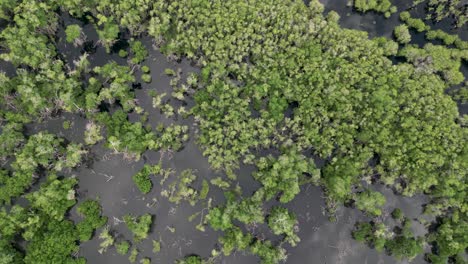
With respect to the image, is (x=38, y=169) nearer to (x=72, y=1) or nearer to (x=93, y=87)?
(x=93, y=87)

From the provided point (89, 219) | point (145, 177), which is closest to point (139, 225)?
point (145, 177)

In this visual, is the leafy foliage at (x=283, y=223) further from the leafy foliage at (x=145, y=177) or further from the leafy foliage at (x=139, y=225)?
the leafy foliage at (x=145, y=177)

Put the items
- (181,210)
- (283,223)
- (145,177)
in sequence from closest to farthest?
(283,223), (145,177), (181,210)

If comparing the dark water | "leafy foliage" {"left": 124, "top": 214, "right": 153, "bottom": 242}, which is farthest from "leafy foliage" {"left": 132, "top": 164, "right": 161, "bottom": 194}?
"leafy foliage" {"left": 124, "top": 214, "right": 153, "bottom": 242}

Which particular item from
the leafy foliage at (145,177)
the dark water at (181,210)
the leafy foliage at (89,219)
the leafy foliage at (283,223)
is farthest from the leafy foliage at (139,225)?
the leafy foliage at (283,223)

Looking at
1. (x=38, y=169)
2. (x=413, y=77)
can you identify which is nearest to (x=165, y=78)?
(x=38, y=169)

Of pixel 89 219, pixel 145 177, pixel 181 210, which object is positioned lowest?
pixel 89 219

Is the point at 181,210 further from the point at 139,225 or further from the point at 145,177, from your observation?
the point at 145,177

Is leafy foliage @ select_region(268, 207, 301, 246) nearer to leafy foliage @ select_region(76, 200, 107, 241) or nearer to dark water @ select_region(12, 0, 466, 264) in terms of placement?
dark water @ select_region(12, 0, 466, 264)
